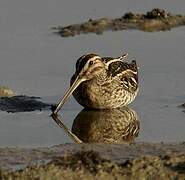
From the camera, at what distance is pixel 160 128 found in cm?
1176

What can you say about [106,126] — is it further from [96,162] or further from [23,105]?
[96,162]

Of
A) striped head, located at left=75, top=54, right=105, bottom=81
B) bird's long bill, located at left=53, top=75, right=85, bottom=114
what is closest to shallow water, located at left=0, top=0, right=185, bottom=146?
bird's long bill, located at left=53, top=75, right=85, bottom=114

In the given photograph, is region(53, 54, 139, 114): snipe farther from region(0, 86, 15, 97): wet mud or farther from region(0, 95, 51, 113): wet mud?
region(0, 86, 15, 97): wet mud

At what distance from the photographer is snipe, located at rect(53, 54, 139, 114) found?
12953 mm

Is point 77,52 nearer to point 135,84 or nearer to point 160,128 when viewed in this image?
point 135,84

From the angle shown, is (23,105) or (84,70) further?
(84,70)

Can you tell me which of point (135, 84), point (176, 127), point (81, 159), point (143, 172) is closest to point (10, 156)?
point (81, 159)

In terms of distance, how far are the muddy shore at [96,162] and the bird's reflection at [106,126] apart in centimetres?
58

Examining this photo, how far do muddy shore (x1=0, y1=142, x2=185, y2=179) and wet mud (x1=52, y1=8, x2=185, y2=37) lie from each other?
6.46 meters

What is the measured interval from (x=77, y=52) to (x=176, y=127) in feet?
12.2

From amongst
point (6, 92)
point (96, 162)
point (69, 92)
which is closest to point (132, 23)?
point (6, 92)

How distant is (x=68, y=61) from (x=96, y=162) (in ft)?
16.5

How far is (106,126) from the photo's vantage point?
12.1 meters

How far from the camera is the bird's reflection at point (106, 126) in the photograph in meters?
11.5
